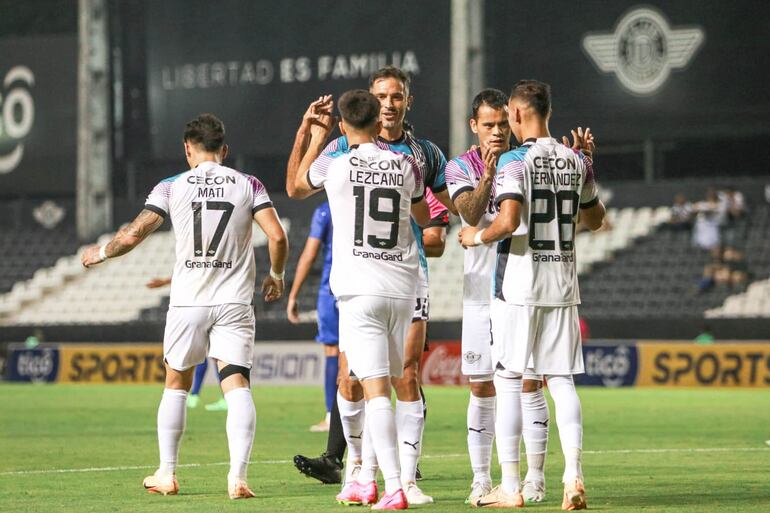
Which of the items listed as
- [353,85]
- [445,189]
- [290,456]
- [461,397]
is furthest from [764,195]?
[445,189]

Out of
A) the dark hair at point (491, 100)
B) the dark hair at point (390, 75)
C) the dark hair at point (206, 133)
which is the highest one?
the dark hair at point (390, 75)

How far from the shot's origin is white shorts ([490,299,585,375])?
7.80 metres

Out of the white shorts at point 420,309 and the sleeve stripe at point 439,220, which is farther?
the sleeve stripe at point 439,220

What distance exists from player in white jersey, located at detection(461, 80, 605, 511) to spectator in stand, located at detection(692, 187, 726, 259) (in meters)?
21.5

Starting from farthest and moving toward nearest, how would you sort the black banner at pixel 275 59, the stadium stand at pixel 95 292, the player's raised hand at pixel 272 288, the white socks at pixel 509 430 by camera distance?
the stadium stand at pixel 95 292 < the black banner at pixel 275 59 < the player's raised hand at pixel 272 288 < the white socks at pixel 509 430

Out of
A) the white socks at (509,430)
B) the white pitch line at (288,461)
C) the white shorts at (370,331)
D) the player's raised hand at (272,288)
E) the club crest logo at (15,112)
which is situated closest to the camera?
the white shorts at (370,331)

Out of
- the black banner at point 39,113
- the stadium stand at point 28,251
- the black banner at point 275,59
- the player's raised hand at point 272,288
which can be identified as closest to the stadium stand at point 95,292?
the stadium stand at point 28,251

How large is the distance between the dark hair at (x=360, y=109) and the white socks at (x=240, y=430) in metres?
1.79

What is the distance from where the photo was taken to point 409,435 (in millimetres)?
8133

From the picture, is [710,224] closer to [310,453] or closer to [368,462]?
[310,453]

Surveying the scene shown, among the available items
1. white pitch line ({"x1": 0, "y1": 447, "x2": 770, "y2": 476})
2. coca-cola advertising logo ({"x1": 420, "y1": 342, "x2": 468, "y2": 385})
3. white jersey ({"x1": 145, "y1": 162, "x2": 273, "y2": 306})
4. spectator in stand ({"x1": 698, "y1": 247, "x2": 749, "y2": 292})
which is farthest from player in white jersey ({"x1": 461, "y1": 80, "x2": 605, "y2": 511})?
spectator in stand ({"x1": 698, "y1": 247, "x2": 749, "y2": 292})

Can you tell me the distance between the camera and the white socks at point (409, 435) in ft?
26.6

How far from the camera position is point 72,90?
38.0 meters

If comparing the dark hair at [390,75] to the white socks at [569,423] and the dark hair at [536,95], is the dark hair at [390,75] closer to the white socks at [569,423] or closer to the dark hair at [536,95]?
the dark hair at [536,95]
